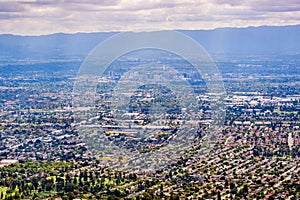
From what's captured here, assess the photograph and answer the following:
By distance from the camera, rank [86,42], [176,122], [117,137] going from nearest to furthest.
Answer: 1. [117,137]
2. [176,122]
3. [86,42]

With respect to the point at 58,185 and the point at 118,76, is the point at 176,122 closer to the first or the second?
the point at 118,76

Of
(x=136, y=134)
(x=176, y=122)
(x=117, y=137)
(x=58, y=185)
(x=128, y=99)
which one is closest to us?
(x=58, y=185)

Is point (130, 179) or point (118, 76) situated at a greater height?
point (118, 76)

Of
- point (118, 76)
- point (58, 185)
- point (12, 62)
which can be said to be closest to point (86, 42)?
point (12, 62)

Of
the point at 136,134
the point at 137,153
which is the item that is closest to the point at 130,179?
the point at 137,153

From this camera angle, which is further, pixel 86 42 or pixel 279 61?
pixel 279 61

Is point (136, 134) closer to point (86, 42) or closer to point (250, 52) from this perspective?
point (86, 42)
